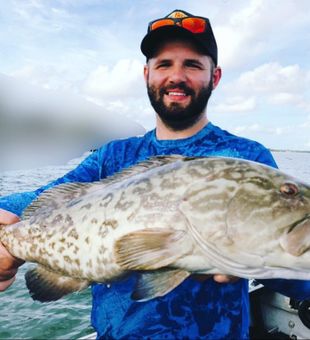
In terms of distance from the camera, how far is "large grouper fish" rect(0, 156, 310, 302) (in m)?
2.22

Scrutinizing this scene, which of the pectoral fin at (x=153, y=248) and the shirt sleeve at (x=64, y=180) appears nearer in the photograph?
the pectoral fin at (x=153, y=248)

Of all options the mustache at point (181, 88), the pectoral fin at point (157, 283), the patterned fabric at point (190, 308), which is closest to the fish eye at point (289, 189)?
the pectoral fin at point (157, 283)

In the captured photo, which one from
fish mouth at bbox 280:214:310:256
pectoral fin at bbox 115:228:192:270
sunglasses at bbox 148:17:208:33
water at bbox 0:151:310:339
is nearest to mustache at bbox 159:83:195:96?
sunglasses at bbox 148:17:208:33

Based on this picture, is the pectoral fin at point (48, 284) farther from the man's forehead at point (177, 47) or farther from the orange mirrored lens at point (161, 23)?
the orange mirrored lens at point (161, 23)

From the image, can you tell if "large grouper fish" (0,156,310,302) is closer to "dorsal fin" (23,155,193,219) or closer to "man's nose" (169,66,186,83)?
"dorsal fin" (23,155,193,219)

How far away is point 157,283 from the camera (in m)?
2.39

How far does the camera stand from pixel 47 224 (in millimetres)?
3086

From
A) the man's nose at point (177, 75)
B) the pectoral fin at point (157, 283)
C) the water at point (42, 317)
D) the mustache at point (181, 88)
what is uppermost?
the man's nose at point (177, 75)

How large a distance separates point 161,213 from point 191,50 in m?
2.06

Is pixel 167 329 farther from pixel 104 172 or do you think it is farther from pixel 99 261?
pixel 104 172

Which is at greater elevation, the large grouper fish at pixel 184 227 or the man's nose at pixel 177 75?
the man's nose at pixel 177 75

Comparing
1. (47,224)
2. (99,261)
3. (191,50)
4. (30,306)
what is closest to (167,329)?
(99,261)

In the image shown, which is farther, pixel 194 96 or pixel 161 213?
pixel 194 96

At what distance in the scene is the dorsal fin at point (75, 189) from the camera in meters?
2.85
